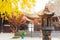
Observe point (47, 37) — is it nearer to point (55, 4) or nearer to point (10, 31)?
point (10, 31)

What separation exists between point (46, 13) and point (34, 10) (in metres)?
11.2

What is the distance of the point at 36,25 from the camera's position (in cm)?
1800

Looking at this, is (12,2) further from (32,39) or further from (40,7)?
(40,7)

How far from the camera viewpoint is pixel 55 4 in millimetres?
21562

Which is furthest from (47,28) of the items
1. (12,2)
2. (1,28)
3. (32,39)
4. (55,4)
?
(55,4)

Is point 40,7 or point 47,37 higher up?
point 40,7

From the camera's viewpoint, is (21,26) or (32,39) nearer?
(32,39)

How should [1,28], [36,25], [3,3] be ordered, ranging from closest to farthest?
[3,3], [1,28], [36,25]

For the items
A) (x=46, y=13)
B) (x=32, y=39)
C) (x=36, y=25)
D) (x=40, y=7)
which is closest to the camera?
(x=46, y=13)

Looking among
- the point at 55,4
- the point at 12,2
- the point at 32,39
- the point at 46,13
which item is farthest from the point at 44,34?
the point at 55,4

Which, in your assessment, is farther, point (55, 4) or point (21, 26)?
point (55, 4)

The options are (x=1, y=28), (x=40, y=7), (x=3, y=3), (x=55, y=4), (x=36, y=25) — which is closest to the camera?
(x=3, y=3)

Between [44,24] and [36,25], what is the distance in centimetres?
988

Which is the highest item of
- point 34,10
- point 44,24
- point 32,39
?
point 34,10
